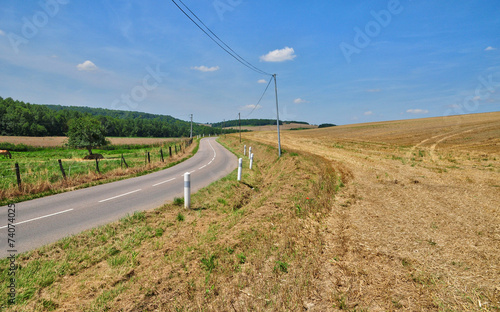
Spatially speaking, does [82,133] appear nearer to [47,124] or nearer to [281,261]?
[281,261]

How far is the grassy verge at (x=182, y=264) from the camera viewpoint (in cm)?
304

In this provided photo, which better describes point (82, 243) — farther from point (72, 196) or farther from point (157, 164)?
point (157, 164)

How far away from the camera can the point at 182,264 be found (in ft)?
12.9

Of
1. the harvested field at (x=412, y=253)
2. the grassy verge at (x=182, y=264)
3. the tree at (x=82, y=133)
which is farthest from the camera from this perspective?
the tree at (x=82, y=133)

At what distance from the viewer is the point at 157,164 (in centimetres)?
1822

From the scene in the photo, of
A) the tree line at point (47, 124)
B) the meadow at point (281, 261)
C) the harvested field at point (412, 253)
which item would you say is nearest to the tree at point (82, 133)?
the tree line at point (47, 124)

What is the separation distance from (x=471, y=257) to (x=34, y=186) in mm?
14119

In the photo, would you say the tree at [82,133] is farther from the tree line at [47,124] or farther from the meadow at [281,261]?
the meadow at [281,261]

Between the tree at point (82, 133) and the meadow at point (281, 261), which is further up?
the tree at point (82, 133)

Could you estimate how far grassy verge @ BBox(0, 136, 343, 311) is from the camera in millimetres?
3045

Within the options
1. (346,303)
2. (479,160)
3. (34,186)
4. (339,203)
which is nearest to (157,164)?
(34,186)

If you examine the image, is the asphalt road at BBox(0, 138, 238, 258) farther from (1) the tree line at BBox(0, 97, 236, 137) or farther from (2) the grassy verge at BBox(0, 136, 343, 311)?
(1) the tree line at BBox(0, 97, 236, 137)

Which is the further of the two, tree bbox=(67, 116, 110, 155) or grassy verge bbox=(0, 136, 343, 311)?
tree bbox=(67, 116, 110, 155)

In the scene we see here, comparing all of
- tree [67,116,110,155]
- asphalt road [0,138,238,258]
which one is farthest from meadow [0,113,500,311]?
tree [67,116,110,155]
